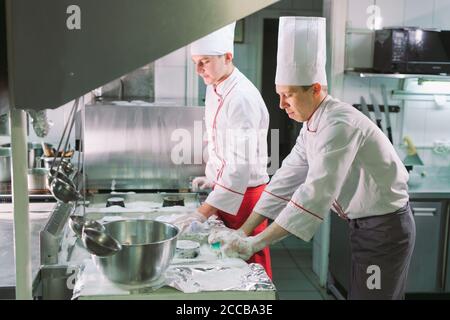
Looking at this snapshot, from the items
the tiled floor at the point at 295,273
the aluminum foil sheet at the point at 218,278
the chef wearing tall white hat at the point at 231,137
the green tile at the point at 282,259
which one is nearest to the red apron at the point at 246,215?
the chef wearing tall white hat at the point at 231,137

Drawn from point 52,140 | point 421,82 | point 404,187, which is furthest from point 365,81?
point 52,140

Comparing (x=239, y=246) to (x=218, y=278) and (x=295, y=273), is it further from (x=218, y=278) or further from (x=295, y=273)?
(x=295, y=273)

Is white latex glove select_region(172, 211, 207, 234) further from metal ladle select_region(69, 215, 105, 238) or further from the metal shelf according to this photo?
the metal shelf

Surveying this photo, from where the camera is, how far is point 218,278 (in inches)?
64.9

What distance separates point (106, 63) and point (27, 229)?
0.87ft

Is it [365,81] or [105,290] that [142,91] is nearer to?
[365,81]

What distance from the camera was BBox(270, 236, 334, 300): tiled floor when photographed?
12.6ft

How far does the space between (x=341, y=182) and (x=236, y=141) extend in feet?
2.26

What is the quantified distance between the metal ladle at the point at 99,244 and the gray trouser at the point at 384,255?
1.21m

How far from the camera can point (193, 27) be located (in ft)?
2.23

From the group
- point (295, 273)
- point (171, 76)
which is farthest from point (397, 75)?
point (295, 273)

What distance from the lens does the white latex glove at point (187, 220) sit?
215cm

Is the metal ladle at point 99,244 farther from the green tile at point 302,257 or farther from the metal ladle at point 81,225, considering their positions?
the green tile at point 302,257
